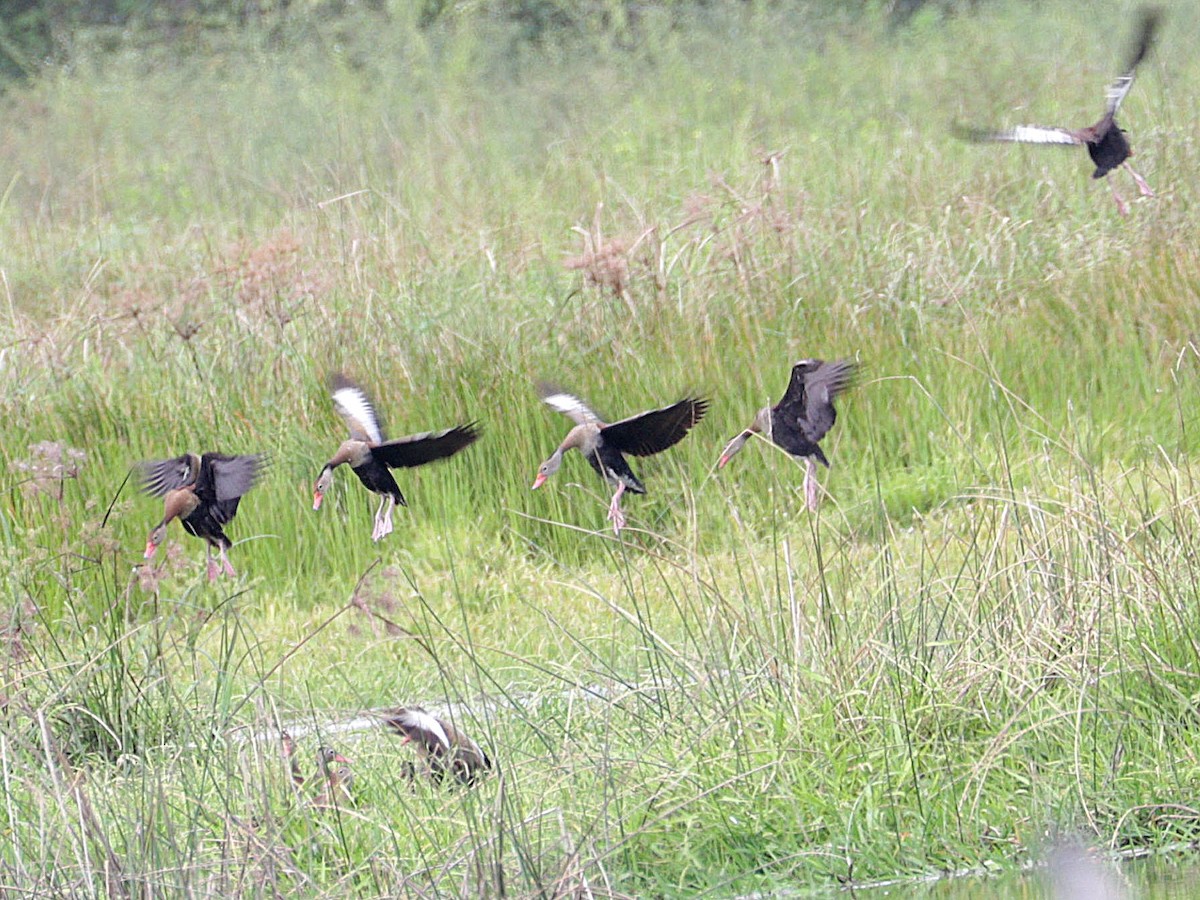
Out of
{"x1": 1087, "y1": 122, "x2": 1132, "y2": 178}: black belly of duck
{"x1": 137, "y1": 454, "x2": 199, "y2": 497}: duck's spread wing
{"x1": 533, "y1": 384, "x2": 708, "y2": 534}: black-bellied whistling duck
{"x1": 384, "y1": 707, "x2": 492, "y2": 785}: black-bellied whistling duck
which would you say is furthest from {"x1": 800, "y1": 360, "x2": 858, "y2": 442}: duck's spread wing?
{"x1": 1087, "y1": 122, "x2": 1132, "y2": 178}: black belly of duck

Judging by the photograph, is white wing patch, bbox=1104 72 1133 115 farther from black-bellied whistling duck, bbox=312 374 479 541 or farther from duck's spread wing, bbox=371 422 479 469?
duck's spread wing, bbox=371 422 479 469

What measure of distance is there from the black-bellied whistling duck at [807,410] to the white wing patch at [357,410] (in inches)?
50.3

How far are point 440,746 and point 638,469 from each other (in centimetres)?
259

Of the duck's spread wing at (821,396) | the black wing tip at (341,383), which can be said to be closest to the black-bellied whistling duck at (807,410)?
the duck's spread wing at (821,396)

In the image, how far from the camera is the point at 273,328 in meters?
7.16

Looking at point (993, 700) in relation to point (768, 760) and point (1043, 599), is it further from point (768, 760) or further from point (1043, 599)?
point (768, 760)

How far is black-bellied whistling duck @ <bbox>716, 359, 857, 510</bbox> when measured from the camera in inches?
157

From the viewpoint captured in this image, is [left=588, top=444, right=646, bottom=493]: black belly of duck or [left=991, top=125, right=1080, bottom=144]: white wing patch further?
[left=991, top=125, right=1080, bottom=144]: white wing patch

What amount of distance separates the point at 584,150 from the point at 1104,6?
424 cm

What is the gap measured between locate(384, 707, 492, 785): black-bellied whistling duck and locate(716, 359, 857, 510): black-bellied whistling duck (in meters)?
0.82

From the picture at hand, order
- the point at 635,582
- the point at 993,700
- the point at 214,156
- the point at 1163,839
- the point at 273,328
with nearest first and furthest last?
the point at 1163,839
the point at 993,700
the point at 635,582
the point at 273,328
the point at 214,156

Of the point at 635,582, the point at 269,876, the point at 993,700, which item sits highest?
the point at 269,876

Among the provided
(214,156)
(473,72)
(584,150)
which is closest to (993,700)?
(584,150)

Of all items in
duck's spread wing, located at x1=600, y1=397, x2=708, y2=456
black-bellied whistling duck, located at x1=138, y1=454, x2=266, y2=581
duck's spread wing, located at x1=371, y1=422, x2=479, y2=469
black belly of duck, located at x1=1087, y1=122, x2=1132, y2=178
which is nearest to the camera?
duck's spread wing, located at x1=371, y1=422, x2=479, y2=469
